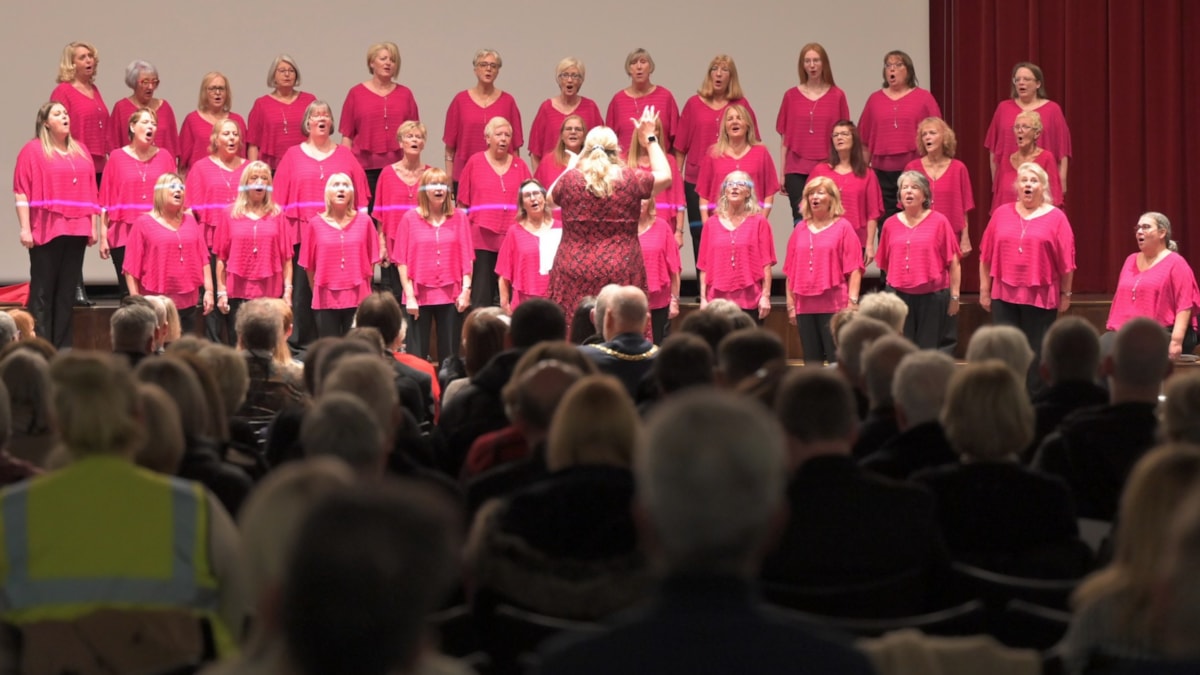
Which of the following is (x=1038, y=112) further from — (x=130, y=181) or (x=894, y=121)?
(x=130, y=181)

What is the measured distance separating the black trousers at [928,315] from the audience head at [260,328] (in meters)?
4.60

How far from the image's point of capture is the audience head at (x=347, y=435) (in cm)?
293

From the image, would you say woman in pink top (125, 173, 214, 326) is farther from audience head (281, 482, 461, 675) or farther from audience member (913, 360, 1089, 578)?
audience head (281, 482, 461, 675)

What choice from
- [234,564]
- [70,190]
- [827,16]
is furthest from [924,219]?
[234,564]

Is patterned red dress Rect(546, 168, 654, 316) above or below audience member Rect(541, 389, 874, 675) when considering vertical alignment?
above

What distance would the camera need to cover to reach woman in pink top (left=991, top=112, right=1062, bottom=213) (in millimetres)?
9352

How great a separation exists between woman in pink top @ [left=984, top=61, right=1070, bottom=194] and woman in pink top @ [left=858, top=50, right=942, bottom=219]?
44 centimetres

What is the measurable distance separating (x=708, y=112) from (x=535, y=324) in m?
5.21

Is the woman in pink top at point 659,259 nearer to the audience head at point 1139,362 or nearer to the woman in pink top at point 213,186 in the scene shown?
the woman in pink top at point 213,186

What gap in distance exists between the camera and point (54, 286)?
30.6 ft

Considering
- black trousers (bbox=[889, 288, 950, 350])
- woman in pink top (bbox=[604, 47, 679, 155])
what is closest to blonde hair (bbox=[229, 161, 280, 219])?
woman in pink top (bbox=[604, 47, 679, 155])

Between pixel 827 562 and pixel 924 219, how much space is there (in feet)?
21.3

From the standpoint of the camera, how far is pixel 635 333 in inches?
219

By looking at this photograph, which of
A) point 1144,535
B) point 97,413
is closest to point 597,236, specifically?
point 97,413
